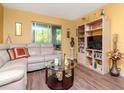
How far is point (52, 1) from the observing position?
3307 mm

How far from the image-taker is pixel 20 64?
2494mm

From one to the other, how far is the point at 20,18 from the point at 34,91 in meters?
3.30

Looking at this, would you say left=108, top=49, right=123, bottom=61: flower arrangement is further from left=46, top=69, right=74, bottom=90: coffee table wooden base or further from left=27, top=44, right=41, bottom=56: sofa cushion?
left=27, top=44, right=41, bottom=56: sofa cushion

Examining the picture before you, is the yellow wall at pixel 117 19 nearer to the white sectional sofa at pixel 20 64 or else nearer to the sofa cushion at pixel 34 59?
the white sectional sofa at pixel 20 64

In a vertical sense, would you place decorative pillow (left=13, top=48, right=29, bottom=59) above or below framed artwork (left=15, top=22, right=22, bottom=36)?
below

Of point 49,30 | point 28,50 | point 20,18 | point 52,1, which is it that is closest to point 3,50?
point 28,50

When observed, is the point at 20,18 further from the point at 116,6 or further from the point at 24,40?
the point at 116,6

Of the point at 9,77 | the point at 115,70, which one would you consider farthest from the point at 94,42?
the point at 9,77

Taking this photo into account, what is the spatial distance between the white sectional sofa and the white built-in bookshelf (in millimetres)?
1215

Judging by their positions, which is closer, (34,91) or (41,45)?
(34,91)

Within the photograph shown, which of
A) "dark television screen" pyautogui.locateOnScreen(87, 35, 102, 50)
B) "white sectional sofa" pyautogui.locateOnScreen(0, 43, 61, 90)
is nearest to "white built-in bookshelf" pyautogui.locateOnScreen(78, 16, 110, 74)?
"dark television screen" pyautogui.locateOnScreen(87, 35, 102, 50)

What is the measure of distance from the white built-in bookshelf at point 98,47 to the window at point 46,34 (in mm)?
1614

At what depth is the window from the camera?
4812mm

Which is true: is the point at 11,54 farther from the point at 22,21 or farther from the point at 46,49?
the point at 22,21
